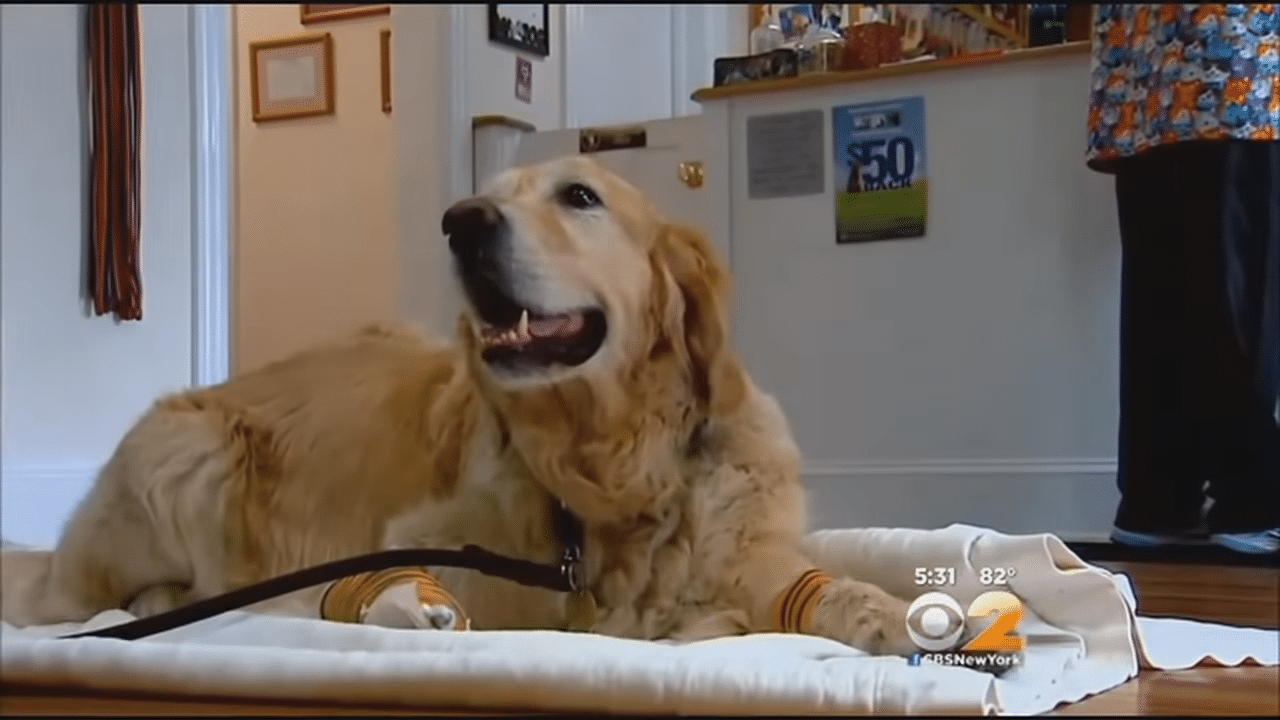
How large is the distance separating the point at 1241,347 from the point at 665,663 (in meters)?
1.86

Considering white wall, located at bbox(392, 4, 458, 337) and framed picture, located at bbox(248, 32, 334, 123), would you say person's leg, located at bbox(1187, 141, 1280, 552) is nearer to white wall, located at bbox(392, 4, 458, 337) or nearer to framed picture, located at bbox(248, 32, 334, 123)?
white wall, located at bbox(392, 4, 458, 337)

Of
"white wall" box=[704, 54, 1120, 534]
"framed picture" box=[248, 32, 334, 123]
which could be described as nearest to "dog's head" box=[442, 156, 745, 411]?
"white wall" box=[704, 54, 1120, 534]

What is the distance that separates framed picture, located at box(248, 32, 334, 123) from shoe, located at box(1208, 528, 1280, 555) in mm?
2943

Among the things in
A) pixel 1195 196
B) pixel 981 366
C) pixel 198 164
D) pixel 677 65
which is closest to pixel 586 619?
pixel 1195 196

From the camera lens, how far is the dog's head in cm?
139

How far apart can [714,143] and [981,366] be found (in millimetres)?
846

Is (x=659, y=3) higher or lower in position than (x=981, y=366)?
higher

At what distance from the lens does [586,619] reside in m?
1.39

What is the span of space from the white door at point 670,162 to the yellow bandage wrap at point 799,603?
223 centimetres

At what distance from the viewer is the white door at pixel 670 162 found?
3.61 m

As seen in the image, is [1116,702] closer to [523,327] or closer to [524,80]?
[523,327]

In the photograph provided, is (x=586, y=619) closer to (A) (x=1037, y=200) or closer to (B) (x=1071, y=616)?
(B) (x=1071, y=616)

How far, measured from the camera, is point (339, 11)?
177 inches

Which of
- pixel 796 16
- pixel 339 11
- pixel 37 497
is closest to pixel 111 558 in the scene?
pixel 37 497
